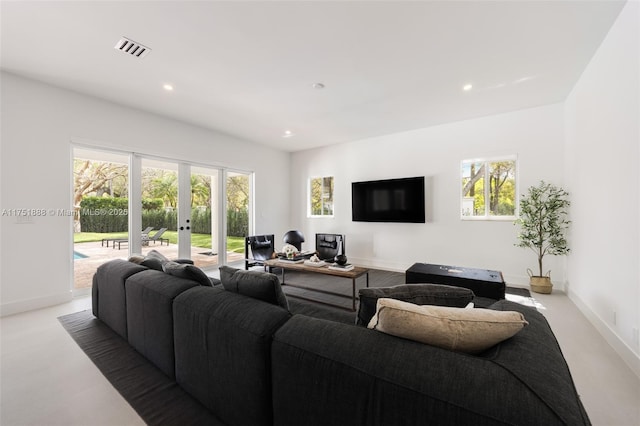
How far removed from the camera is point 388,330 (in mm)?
1103

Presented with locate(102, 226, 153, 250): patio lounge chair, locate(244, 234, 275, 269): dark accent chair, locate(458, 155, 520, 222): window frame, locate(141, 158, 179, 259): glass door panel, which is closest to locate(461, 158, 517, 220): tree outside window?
locate(458, 155, 520, 222): window frame

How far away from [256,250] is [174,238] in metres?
1.51

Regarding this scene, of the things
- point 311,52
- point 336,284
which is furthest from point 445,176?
point 311,52

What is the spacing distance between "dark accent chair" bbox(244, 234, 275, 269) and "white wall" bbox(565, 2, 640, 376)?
171 inches

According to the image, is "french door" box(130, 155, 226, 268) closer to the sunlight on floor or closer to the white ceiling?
the white ceiling

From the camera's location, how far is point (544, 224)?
4.05m

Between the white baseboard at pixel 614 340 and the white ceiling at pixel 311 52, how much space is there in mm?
2799

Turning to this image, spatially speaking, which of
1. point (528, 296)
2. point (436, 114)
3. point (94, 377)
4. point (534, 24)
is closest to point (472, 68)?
point (534, 24)

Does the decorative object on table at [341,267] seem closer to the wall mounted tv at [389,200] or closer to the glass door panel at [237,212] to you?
the wall mounted tv at [389,200]

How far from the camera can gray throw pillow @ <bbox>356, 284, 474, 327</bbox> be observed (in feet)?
4.40

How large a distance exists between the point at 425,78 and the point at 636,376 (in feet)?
11.0

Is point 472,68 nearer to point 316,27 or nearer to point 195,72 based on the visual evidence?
point 316,27

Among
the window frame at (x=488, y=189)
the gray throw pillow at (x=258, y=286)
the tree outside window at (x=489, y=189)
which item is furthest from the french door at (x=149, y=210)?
the tree outside window at (x=489, y=189)

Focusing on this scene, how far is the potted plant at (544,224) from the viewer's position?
3920mm
